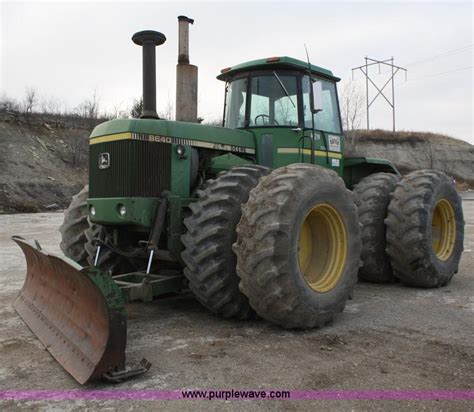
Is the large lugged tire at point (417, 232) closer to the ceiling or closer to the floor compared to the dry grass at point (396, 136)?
closer to the floor

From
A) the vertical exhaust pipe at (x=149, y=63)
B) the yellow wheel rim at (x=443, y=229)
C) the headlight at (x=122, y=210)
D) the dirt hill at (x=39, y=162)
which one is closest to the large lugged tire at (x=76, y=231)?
the headlight at (x=122, y=210)

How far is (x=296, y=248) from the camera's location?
14.4 ft

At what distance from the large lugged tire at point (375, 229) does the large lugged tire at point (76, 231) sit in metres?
3.46

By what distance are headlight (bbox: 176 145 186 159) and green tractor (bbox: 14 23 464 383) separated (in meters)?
0.02

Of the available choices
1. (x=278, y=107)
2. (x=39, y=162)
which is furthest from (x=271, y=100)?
(x=39, y=162)

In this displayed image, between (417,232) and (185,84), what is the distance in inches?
139

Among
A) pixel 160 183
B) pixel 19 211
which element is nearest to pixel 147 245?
pixel 160 183

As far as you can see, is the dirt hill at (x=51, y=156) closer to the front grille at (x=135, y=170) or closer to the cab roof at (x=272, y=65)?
the cab roof at (x=272, y=65)

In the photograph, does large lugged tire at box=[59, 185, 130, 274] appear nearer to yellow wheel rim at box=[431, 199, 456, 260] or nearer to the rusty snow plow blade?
the rusty snow plow blade

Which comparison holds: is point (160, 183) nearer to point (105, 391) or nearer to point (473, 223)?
point (105, 391)

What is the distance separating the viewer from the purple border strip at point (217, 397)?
313 cm

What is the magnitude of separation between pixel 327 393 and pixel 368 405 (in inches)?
10.9

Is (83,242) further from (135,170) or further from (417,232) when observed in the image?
(417,232)

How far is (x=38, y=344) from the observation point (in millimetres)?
4254
